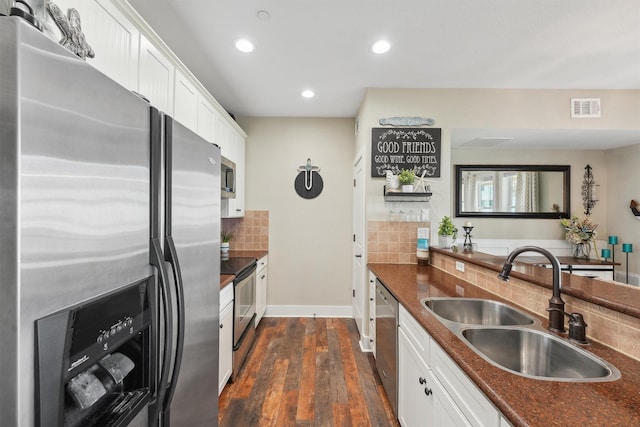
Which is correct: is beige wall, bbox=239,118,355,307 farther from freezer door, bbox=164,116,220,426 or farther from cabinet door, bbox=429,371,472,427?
cabinet door, bbox=429,371,472,427

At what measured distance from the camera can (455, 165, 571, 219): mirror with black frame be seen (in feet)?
12.6

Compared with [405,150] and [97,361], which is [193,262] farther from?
[405,150]

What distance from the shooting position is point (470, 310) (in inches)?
68.1

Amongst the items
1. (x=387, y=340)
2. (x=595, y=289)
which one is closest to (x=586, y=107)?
(x=595, y=289)

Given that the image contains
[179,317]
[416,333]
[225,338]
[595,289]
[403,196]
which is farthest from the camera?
[403,196]

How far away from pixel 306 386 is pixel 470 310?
1.40 metres

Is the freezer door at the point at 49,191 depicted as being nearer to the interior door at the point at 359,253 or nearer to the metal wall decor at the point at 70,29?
the metal wall decor at the point at 70,29

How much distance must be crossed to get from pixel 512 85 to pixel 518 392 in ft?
9.76

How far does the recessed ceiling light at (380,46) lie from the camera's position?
2.16m

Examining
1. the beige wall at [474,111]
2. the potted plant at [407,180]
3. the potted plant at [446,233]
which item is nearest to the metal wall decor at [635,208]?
the beige wall at [474,111]

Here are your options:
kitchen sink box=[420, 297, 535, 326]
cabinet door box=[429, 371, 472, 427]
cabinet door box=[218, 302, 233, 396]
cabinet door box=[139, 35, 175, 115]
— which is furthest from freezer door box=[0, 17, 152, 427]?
kitchen sink box=[420, 297, 535, 326]

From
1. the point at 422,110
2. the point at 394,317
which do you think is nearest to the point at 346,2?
the point at 422,110

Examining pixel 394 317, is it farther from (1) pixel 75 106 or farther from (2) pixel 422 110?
(2) pixel 422 110

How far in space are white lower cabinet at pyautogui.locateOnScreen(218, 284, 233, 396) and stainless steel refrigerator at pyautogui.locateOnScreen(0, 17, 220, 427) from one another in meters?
1.00
